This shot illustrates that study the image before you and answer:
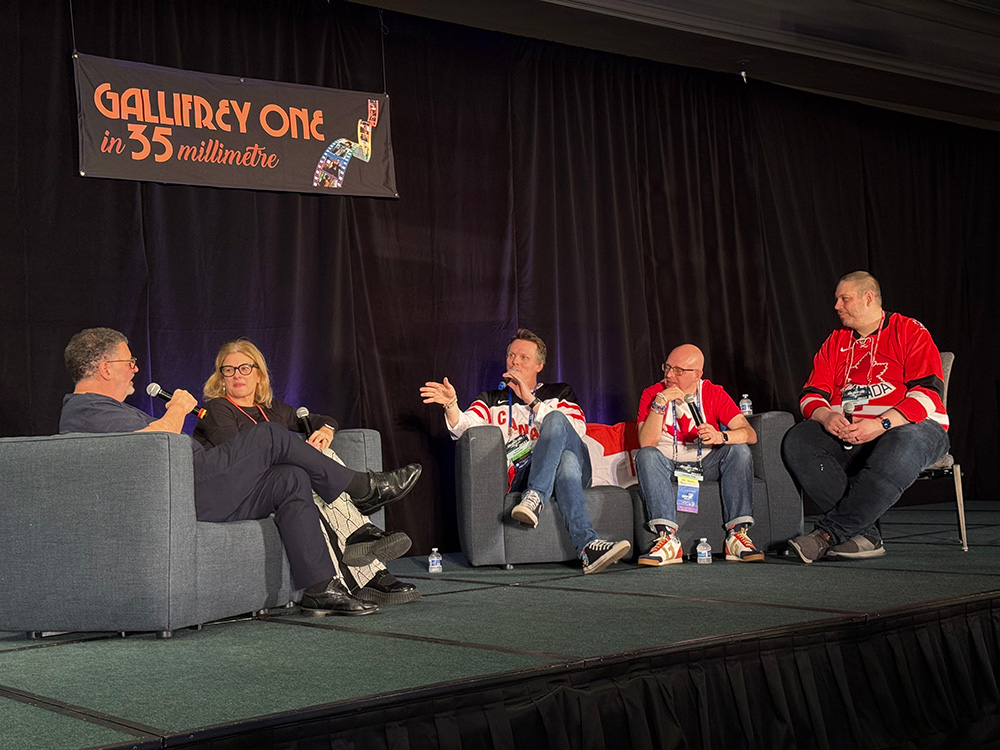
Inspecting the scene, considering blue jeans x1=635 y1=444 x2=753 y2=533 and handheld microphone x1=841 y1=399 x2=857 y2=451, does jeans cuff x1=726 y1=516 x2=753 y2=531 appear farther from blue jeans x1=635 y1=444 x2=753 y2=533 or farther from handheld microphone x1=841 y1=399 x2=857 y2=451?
handheld microphone x1=841 y1=399 x2=857 y2=451

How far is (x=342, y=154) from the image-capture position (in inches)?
196

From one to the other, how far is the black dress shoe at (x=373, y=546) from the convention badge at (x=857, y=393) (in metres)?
1.94

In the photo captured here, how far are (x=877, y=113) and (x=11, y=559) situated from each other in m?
6.16

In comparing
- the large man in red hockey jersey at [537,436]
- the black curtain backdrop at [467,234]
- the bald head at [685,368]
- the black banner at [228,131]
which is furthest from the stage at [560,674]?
the black banner at [228,131]

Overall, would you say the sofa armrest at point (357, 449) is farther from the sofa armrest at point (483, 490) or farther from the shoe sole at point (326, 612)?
the shoe sole at point (326, 612)

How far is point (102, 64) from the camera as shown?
4.39 metres

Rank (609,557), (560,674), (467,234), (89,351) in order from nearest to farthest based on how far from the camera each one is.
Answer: (560,674) → (89,351) → (609,557) → (467,234)

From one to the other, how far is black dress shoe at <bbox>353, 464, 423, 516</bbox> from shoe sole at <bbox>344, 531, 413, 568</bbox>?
0.18 meters

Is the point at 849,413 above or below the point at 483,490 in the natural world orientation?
above

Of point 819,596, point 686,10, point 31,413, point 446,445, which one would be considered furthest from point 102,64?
point 819,596

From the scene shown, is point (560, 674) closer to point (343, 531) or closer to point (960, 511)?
point (343, 531)

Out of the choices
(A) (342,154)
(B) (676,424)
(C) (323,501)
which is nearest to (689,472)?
(B) (676,424)

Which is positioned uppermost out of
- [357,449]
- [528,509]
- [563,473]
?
[357,449]

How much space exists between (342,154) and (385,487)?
2035 mm
